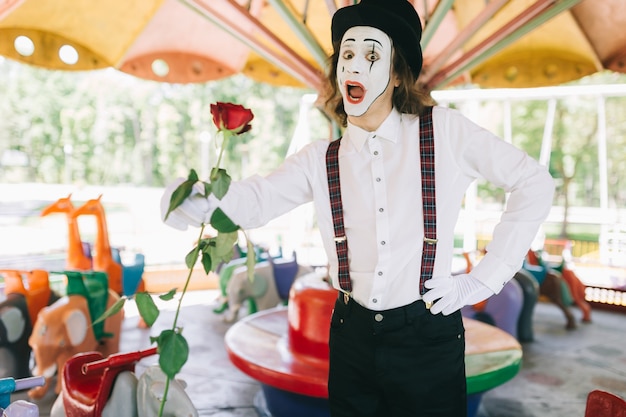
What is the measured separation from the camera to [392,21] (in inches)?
50.6

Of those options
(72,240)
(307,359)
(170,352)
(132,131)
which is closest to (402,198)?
(170,352)

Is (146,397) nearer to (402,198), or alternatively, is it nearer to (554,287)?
(402,198)

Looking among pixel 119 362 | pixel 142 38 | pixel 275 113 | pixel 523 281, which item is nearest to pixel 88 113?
pixel 275 113

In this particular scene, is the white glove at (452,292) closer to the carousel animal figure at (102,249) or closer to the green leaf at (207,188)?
the green leaf at (207,188)

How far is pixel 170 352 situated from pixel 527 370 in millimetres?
3066

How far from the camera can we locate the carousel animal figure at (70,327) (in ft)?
9.58

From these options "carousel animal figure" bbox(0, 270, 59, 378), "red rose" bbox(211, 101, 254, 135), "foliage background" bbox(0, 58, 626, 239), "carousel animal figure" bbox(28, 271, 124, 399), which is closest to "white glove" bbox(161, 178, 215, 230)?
"red rose" bbox(211, 101, 254, 135)

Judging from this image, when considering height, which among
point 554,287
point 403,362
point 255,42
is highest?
point 255,42

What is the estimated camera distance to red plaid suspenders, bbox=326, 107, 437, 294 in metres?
1.25

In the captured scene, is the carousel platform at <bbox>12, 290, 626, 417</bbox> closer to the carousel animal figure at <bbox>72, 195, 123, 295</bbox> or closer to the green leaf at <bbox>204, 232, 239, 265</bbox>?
the carousel animal figure at <bbox>72, 195, 123, 295</bbox>

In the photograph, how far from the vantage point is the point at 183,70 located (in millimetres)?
3885

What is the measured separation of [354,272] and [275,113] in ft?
69.9

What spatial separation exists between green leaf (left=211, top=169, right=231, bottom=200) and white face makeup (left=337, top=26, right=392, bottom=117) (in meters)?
0.37

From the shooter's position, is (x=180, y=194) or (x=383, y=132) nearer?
(x=180, y=194)
